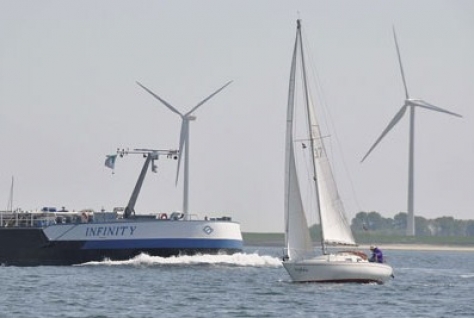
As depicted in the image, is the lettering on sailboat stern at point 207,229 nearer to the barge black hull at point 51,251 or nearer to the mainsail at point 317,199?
the barge black hull at point 51,251

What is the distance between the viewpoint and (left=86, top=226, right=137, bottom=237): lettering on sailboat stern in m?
105

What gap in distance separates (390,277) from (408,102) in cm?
8805

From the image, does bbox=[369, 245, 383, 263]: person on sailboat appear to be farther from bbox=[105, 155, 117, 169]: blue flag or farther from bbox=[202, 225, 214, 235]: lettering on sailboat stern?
bbox=[105, 155, 117, 169]: blue flag

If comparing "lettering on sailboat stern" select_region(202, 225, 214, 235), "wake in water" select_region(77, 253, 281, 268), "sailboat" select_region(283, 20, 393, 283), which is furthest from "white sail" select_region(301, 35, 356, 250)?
"wake in water" select_region(77, 253, 281, 268)

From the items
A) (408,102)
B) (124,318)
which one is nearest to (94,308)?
(124,318)

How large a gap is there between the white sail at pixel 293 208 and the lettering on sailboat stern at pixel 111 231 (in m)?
20.9

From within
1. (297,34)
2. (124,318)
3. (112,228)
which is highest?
(297,34)

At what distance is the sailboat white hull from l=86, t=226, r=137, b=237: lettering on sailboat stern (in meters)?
23.0

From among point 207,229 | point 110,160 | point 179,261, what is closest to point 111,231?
point 179,261

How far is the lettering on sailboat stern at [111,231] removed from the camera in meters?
105

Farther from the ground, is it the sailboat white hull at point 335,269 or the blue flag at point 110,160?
the blue flag at point 110,160

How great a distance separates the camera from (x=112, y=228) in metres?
105

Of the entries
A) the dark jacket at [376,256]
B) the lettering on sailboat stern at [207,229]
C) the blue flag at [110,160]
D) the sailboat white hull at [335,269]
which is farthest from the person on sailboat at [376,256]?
the blue flag at [110,160]

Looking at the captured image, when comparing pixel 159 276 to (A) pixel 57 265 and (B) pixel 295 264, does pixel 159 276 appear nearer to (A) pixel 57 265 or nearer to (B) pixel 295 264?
(B) pixel 295 264
